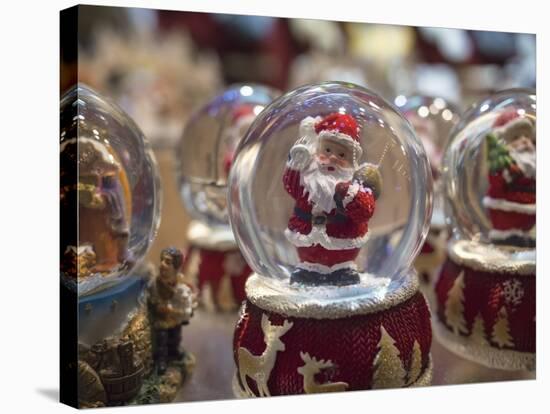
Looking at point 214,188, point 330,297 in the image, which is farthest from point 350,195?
point 214,188

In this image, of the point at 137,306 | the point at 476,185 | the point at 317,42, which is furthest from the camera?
the point at 317,42

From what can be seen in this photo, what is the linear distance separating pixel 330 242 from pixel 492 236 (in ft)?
3.04

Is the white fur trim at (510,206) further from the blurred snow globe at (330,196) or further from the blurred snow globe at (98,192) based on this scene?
the blurred snow globe at (98,192)

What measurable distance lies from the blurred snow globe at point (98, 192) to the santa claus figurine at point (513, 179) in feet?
4.25

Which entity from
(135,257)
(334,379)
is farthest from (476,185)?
(135,257)

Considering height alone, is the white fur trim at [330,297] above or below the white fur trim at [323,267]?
below

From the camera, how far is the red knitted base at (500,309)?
304 cm

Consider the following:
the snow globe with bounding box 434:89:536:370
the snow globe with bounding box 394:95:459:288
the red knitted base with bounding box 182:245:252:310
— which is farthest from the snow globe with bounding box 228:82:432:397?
the snow globe with bounding box 394:95:459:288

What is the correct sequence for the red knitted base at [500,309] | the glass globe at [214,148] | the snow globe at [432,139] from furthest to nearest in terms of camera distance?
the snow globe at [432,139], the glass globe at [214,148], the red knitted base at [500,309]

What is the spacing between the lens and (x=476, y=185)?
10.6 ft

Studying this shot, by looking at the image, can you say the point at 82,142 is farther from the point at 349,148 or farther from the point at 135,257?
the point at 349,148

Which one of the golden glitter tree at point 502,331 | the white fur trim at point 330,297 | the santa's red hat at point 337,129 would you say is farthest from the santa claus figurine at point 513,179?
the santa's red hat at point 337,129

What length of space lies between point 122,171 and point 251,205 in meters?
0.41

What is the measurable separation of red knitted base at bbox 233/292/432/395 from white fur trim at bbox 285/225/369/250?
8.4 inches
